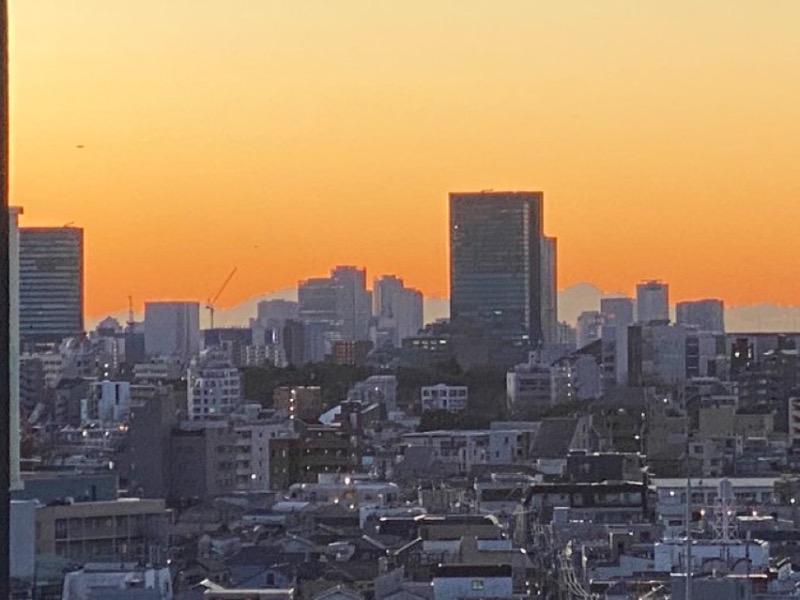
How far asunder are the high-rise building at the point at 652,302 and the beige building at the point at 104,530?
1519cm

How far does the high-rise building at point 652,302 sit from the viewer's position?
25578 millimetres

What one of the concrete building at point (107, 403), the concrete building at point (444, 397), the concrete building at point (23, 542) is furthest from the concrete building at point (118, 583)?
the concrete building at point (444, 397)

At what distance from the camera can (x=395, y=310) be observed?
28578 millimetres

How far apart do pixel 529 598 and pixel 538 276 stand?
20354mm

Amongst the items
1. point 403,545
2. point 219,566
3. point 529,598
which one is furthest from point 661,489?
point 529,598

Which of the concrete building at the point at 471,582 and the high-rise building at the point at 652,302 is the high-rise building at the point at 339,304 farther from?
the concrete building at the point at 471,582

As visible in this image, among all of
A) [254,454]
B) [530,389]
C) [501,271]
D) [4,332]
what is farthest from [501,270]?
[4,332]

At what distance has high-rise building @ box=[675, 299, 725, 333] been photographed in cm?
2517

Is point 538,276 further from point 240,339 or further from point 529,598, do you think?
point 529,598

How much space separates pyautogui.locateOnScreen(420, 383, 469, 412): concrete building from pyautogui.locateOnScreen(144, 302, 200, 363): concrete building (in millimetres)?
4050

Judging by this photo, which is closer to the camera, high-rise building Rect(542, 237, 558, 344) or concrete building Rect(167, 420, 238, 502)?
concrete building Rect(167, 420, 238, 502)

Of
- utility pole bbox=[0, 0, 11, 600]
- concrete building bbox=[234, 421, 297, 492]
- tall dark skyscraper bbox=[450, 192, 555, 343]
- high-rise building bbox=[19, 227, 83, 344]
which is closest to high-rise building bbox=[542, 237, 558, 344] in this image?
tall dark skyscraper bbox=[450, 192, 555, 343]

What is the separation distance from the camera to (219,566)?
29.1 feet

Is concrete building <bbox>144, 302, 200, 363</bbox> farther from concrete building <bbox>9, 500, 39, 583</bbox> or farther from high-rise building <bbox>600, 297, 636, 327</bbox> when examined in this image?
concrete building <bbox>9, 500, 39, 583</bbox>
